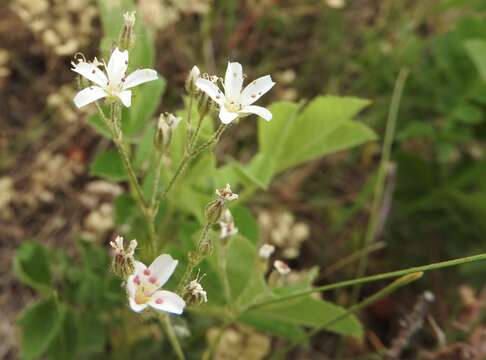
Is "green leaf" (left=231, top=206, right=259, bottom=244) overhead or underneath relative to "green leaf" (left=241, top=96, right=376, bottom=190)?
underneath

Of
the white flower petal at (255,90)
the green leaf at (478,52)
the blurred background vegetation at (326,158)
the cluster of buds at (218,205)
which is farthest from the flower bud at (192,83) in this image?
the green leaf at (478,52)

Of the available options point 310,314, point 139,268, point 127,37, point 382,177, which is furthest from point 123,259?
point 382,177

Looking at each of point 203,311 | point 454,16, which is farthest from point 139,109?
point 454,16

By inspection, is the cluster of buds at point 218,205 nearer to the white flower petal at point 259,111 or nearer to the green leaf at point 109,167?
the white flower petal at point 259,111

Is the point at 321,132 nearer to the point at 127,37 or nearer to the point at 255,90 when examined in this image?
the point at 255,90

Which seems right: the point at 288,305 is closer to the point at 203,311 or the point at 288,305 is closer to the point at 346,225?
the point at 203,311

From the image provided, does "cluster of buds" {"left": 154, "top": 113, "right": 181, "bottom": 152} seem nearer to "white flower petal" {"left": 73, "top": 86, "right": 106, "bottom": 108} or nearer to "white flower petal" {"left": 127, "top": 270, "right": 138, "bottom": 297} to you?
"white flower petal" {"left": 73, "top": 86, "right": 106, "bottom": 108}

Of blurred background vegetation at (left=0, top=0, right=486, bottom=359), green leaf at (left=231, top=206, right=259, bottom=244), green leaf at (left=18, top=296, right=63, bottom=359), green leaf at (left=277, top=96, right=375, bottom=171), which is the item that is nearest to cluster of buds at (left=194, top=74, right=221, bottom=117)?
green leaf at (left=231, top=206, right=259, bottom=244)
